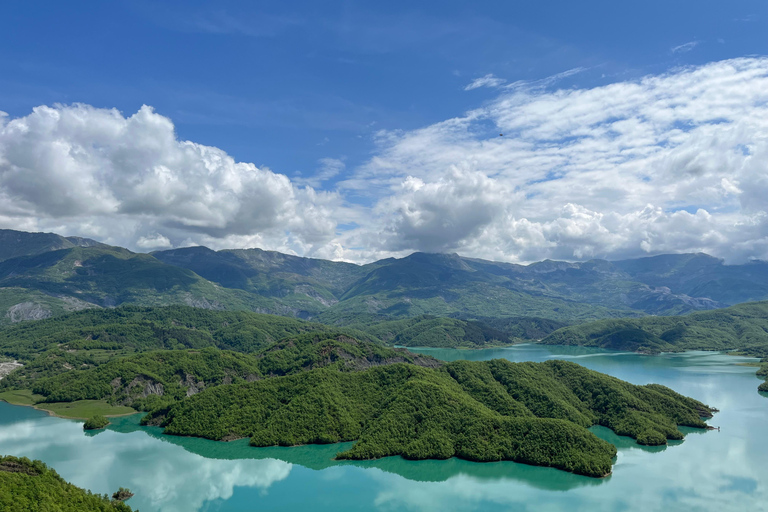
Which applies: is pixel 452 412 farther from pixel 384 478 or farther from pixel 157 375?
pixel 157 375

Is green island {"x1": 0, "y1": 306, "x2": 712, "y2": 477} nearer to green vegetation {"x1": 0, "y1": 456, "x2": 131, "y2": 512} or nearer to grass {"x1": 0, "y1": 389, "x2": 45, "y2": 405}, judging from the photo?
grass {"x1": 0, "y1": 389, "x2": 45, "y2": 405}

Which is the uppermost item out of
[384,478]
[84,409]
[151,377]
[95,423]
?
[151,377]

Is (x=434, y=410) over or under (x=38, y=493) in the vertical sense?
over

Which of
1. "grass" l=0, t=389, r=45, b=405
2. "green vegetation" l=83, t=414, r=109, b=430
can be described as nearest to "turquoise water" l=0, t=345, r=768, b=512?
"green vegetation" l=83, t=414, r=109, b=430

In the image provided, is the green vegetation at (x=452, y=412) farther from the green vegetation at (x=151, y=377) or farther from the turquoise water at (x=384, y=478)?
the green vegetation at (x=151, y=377)

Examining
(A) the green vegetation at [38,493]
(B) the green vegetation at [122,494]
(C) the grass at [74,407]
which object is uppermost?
(A) the green vegetation at [38,493]

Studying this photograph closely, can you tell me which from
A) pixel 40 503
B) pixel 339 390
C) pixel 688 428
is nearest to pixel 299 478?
pixel 339 390

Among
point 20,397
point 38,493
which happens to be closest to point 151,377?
point 20,397

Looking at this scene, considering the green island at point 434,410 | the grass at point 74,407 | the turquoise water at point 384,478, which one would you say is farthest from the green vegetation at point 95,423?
the grass at point 74,407
